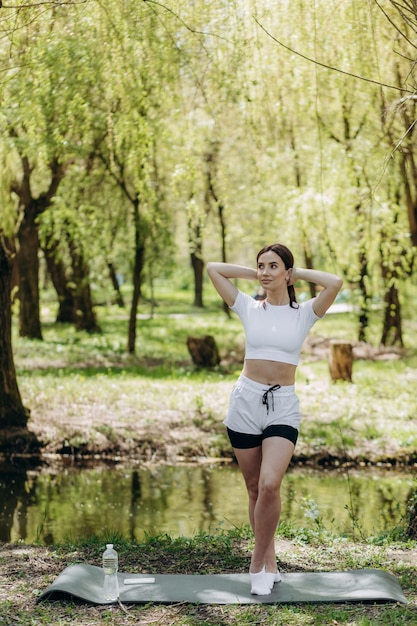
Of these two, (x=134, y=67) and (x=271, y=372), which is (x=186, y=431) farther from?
(x=271, y=372)

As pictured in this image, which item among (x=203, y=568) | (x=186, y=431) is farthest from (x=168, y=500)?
(x=203, y=568)

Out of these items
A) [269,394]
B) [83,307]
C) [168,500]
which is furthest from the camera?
[83,307]

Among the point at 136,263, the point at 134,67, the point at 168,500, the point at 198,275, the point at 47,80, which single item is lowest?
the point at 168,500

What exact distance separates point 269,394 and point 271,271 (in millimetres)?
688

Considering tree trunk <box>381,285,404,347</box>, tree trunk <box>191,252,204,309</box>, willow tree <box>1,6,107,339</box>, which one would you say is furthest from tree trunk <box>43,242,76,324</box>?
willow tree <box>1,6,107,339</box>

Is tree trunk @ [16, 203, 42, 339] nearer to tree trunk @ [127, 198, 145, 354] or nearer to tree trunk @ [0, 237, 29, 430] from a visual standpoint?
tree trunk @ [127, 198, 145, 354]

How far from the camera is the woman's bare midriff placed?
4.87 metres

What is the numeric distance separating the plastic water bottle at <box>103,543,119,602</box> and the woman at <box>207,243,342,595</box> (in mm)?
758

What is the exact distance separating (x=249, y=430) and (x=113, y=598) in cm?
Answer: 118

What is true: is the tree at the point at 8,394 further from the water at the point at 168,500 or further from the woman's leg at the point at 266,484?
the woman's leg at the point at 266,484

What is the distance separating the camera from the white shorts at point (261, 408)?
4.82m

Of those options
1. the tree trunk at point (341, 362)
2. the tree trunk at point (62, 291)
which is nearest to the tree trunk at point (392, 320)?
the tree trunk at point (341, 362)

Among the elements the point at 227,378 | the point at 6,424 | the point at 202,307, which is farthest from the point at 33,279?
the point at 202,307

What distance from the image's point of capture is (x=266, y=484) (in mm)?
4684
